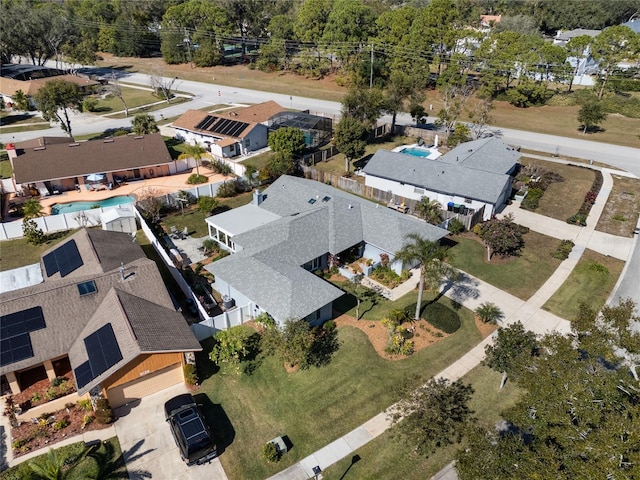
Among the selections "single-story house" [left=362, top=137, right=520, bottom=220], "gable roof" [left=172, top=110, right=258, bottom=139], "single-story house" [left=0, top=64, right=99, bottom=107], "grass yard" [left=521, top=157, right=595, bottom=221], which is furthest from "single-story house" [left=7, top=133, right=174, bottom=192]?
"grass yard" [left=521, top=157, right=595, bottom=221]

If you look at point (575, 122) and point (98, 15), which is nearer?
point (575, 122)

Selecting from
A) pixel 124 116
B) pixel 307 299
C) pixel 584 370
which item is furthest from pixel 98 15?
pixel 584 370

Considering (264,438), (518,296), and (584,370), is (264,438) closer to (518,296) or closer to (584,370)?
(584,370)

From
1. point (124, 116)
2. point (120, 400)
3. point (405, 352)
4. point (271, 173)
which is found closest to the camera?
point (120, 400)

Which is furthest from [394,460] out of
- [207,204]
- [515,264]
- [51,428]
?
[207,204]

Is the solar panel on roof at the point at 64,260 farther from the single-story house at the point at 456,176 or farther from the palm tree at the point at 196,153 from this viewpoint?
the single-story house at the point at 456,176

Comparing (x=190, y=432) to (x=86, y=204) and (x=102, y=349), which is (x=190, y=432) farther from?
(x=86, y=204)

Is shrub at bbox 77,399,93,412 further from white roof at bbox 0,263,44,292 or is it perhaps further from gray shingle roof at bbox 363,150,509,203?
gray shingle roof at bbox 363,150,509,203
